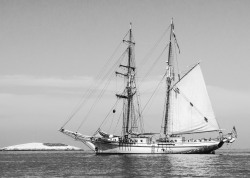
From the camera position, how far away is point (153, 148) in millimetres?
114125

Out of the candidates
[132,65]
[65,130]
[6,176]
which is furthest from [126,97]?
[6,176]

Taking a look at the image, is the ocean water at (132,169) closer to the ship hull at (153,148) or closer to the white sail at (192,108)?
the white sail at (192,108)

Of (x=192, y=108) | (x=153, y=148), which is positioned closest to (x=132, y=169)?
→ (x=192, y=108)

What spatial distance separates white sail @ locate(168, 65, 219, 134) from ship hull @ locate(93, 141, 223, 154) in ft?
15.5

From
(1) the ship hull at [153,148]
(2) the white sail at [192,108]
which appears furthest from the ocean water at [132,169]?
(1) the ship hull at [153,148]

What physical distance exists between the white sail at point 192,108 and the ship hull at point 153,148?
472 cm

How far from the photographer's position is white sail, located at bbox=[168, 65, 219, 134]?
109 meters

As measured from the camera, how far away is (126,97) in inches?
4528

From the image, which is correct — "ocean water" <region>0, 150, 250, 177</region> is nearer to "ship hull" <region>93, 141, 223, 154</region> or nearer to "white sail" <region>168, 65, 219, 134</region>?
"white sail" <region>168, 65, 219, 134</region>

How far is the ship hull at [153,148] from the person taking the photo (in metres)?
112

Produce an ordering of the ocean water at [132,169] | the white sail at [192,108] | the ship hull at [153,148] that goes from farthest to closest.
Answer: the ship hull at [153,148], the white sail at [192,108], the ocean water at [132,169]

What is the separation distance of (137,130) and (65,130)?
63.5ft

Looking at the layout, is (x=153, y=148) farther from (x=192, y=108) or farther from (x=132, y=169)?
(x=132, y=169)

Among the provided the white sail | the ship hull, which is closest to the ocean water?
the white sail
